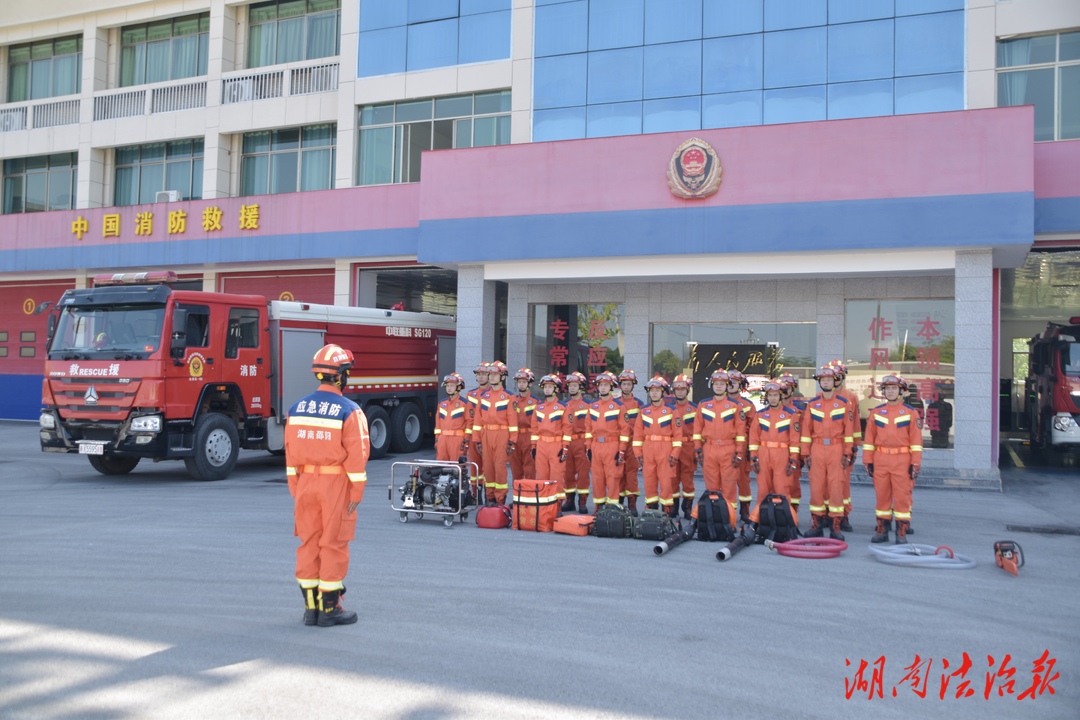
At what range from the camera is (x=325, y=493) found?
239 inches

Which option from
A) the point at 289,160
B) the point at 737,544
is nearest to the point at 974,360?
the point at 737,544

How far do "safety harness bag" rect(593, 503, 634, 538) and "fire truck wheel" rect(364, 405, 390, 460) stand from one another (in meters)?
8.41

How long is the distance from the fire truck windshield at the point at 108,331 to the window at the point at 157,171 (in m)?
12.4


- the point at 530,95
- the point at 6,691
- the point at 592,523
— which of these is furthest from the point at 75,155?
the point at 6,691

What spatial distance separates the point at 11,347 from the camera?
2747 cm

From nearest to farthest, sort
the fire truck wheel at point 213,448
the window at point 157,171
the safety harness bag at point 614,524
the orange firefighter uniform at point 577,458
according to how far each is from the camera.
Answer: the safety harness bag at point 614,524 < the orange firefighter uniform at point 577,458 < the fire truck wheel at point 213,448 < the window at point 157,171

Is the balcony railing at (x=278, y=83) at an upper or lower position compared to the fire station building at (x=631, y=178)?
upper

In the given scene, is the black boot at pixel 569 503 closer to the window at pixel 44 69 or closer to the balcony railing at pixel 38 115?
the balcony railing at pixel 38 115

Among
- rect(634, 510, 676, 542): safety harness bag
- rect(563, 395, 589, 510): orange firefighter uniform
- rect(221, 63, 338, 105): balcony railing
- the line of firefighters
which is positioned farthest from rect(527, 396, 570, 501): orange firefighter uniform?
rect(221, 63, 338, 105): balcony railing

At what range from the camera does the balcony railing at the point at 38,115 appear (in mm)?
26984

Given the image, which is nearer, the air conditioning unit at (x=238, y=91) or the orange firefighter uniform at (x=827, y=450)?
the orange firefighter uniform at (x=827, y=450)

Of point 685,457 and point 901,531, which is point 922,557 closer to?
point 901,531

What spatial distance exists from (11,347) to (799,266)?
2456cm

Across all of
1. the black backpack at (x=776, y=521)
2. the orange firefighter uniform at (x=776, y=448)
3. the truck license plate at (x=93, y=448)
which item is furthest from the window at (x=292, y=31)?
the black backpack at (x=776, y=521)
